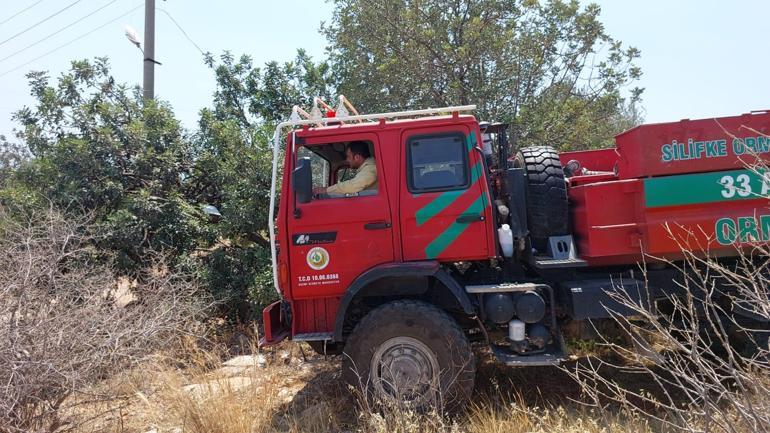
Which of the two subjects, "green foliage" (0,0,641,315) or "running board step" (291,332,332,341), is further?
"green foliage" (0,0,641,315)

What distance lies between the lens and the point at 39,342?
3.55 meters

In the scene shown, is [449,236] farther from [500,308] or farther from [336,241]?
[336,241]

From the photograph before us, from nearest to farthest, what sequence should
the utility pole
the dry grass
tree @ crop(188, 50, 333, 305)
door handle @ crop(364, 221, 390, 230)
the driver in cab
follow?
the dry grass, door handle @ crop(364, 221, 390, 230), the driver in cab, tree @ crop(188, 50, 333, 305), the utility pole

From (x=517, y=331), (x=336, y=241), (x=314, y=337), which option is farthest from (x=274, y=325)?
(x=517, y=331)

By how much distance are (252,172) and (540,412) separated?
16.6 feet

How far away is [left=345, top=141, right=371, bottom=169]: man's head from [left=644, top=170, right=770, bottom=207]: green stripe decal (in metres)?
2.34

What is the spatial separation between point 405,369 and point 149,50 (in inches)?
371

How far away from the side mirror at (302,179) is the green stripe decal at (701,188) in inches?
106

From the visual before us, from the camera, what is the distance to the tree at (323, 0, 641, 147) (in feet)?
25.9

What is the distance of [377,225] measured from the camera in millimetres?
4059

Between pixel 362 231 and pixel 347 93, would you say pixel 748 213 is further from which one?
pixel 347 93

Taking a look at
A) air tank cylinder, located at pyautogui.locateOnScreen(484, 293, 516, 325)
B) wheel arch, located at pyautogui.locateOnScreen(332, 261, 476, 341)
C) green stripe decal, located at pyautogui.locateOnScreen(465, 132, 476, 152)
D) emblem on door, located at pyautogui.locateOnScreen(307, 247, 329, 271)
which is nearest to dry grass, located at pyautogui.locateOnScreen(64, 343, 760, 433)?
air tank cylinder, located at pyautogui.locateOnScreen(484, 293, 516, 325)

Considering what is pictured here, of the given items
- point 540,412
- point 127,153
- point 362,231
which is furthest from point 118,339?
point 127,153

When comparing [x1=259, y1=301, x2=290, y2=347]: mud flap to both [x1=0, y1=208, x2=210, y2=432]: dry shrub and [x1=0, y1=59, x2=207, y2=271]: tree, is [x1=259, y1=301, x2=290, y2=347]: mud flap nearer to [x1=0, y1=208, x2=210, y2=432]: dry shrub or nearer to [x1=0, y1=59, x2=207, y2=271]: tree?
[x1=0, y1=208, x2=210, y2=432]: dry shrub
